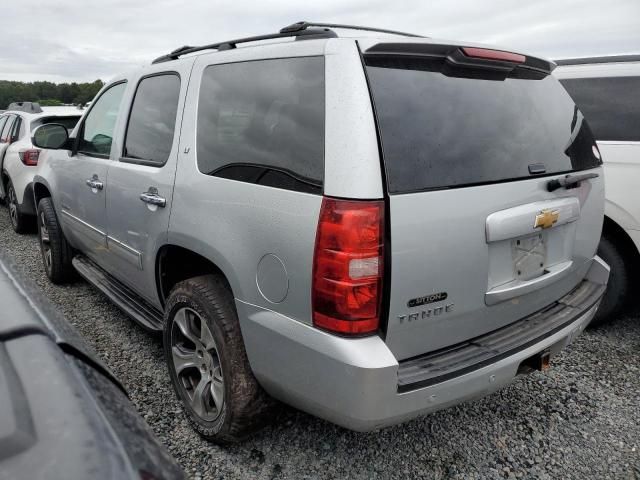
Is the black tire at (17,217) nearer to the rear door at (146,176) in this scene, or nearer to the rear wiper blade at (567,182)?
the rear door at (146,176)

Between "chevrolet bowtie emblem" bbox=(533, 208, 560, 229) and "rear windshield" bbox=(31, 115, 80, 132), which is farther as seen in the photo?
"rear windshield" bbox=(31, 115, 80, 132)

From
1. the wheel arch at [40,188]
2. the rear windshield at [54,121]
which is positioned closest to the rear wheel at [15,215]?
the rear windshield at [54,121]

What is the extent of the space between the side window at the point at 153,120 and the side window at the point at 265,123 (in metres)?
0.31

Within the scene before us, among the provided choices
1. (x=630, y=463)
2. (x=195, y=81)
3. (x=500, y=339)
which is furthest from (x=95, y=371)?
(x=630, y=463)

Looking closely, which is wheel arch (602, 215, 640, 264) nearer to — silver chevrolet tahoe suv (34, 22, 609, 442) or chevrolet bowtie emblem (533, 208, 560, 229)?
silver chevrolet tahoe suv (34, 22, 609, 442)

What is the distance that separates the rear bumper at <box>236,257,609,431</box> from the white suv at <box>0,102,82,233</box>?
5.17 m

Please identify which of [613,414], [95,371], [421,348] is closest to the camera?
[95,371]

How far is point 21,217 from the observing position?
6.30 metres

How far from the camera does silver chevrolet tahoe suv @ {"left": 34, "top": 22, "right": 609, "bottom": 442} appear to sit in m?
1.68

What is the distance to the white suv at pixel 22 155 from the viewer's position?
5992 mm

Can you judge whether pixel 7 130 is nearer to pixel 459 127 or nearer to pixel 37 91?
pixel 459 127

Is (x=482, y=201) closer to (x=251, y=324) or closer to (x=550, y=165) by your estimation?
(x=550, y=165)

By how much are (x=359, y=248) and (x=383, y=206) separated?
166mm

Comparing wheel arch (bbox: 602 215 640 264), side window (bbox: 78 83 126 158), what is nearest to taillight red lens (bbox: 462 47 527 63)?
wheel arch (bbox: 602 215 640 264)
